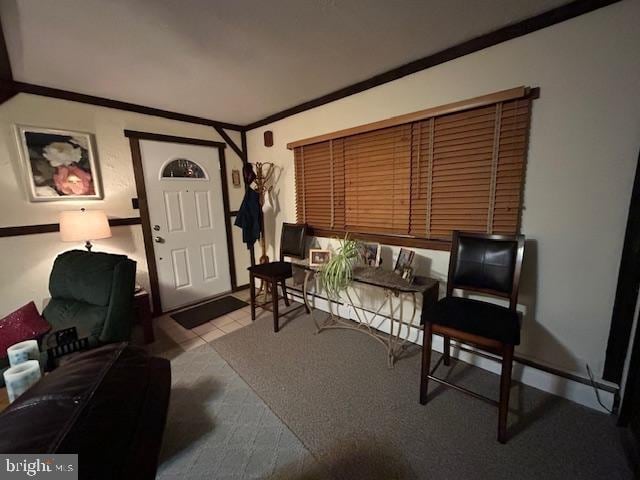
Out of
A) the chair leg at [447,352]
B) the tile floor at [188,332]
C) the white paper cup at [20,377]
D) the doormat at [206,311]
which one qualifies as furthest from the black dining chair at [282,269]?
the white paper cup at [20,377]

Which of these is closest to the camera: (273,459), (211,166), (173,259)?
(273,459)

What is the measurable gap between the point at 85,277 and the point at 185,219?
1405 millimetres

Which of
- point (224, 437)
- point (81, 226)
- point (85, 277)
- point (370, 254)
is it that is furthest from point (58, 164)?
point (370, 254)

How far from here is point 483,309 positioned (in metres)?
1.56

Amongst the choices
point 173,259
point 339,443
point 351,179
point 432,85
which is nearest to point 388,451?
point 339,443

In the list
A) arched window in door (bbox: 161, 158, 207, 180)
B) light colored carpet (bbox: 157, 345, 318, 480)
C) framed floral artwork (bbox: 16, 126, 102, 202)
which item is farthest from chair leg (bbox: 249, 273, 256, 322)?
framed floral artwork (bbox: 16, 126, 102, 202)

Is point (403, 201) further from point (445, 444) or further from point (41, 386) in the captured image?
point (41, 386)

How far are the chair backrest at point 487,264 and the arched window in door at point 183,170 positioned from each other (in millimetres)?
2833

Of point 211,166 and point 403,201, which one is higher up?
point 211,166

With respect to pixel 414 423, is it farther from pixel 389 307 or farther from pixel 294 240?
pixel 294 240

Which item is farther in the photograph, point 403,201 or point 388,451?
point 403,201

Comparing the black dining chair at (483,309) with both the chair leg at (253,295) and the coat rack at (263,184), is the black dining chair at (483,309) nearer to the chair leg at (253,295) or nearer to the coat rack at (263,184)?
the chair leg at (253,295)

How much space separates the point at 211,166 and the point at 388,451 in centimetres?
322

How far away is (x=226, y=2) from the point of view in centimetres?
134
